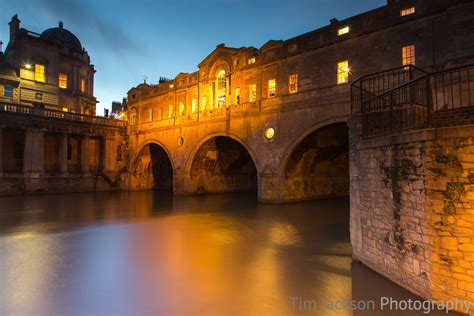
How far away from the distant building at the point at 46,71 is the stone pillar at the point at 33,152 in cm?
389

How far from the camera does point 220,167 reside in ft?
100

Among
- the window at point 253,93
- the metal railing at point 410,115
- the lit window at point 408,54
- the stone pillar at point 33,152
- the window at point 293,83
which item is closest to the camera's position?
the metal railing at point 410,115

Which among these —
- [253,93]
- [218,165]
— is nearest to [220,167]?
[218,165]

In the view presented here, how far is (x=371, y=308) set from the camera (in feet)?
18.8

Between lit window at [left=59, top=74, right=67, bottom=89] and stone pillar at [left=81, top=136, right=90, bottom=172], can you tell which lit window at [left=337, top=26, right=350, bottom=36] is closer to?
stone pillar at [left=81, top=136, right=90, bottom=172]

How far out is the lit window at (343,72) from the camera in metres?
17.9

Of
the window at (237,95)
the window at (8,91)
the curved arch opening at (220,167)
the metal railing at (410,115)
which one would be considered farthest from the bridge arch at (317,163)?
the window at (8,91)

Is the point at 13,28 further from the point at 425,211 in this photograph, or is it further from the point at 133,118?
the point at 425,211

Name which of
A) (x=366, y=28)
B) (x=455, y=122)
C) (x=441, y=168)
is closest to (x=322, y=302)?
(x=441, y=168)

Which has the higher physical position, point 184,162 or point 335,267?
point 184,162

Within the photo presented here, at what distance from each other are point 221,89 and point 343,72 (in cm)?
1112

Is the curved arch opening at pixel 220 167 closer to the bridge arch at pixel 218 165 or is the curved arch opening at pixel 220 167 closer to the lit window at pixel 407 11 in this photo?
the bridge arch at pixel 218 165

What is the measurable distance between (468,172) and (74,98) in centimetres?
4161

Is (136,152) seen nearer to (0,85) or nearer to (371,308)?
(0,85)
